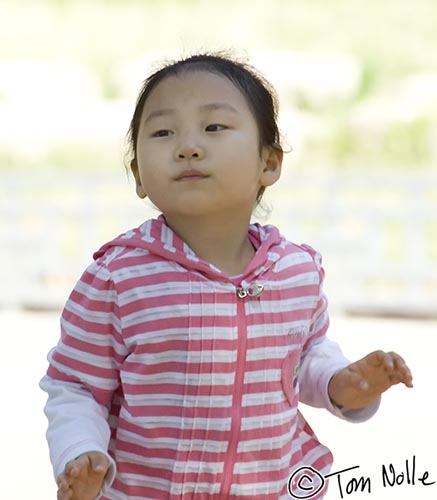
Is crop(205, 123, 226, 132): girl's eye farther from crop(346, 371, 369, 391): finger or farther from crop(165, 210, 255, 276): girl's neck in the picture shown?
crop(346, 371, 369, 391): finger

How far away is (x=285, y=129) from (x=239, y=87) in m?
Answer: 4.51

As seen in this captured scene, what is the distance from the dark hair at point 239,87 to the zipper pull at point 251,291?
0.21 m

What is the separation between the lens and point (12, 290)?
237 inches

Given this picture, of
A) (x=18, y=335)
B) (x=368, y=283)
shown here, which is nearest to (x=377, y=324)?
(x=368, y=283)

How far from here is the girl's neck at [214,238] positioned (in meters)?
1.40

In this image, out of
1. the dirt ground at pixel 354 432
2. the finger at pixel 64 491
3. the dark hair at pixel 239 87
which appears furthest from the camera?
the dirt ground at pixel 354 432

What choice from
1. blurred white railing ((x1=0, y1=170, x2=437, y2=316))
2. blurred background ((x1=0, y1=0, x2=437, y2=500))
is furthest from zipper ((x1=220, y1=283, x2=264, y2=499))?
blurred white railing ((x1=0, y1=170, x2=437, y2=316))

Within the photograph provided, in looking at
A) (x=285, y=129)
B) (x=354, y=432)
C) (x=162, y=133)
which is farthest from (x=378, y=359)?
(x=285, y=129)

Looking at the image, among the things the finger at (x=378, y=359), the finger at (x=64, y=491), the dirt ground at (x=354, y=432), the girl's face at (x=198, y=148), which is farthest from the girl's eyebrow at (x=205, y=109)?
the dirt ground at (x=354, y=432)

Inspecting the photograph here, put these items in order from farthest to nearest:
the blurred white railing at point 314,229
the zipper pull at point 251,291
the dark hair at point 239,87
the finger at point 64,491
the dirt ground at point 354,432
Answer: the blurred white railing at point 314,229
the dirt ground at point 354,432
the dark hair at point 239,87
the zipper pull at point 251,291
the finger at point 64,491

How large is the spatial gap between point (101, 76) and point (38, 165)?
3.17 ft

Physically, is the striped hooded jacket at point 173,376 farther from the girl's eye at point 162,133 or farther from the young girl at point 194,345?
the girl's eye at point 162,133

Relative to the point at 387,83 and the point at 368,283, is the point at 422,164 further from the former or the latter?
the point at 368,283

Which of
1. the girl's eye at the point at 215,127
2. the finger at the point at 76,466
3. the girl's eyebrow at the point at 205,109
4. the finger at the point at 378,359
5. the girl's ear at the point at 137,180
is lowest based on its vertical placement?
the finger at the point at 76,466
